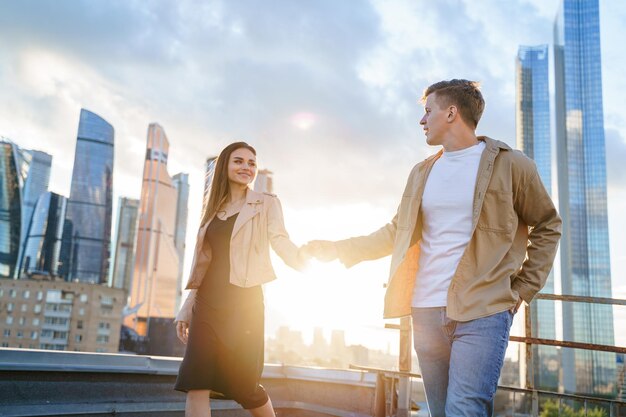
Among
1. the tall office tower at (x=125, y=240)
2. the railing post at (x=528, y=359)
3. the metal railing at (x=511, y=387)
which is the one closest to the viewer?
the metal railing at (x=511, y=387)

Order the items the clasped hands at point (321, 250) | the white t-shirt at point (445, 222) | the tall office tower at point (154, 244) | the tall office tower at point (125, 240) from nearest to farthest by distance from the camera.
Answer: the white t-shirt at point (445, 222) < the clasped hands at point (321, 250) < the tall office tower at point (154, 244) < the tall office tower at point (125, 240)

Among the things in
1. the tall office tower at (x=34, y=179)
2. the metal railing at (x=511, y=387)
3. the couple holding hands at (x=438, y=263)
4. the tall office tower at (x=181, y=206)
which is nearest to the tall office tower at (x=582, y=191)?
the tall office tower at (x=181, y=206)

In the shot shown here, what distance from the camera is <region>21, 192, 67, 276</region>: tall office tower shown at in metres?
107

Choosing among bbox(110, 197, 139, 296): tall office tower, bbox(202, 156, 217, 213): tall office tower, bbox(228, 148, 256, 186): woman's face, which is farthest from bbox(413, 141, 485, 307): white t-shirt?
bbox(110, 197, 139, 296): tall office tower

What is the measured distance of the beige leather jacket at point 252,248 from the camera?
302 cm

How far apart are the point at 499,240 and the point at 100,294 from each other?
96646 millimetres

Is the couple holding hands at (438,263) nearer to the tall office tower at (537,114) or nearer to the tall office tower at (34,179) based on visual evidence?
the tall office tower at (537,114)

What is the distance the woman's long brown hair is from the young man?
3.74 feet

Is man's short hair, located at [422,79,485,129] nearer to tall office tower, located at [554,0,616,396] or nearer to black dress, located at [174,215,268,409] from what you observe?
black dress, located at [174,215,268,409]

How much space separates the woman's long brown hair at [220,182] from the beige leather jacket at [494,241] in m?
1.14

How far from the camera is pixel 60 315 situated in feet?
291

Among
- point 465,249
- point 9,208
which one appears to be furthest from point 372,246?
point 9,208

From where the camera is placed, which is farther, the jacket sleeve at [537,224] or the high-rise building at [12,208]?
the high-rise building at [12,208]

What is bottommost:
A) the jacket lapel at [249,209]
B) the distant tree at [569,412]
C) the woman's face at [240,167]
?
the distant tree at [569,412]
